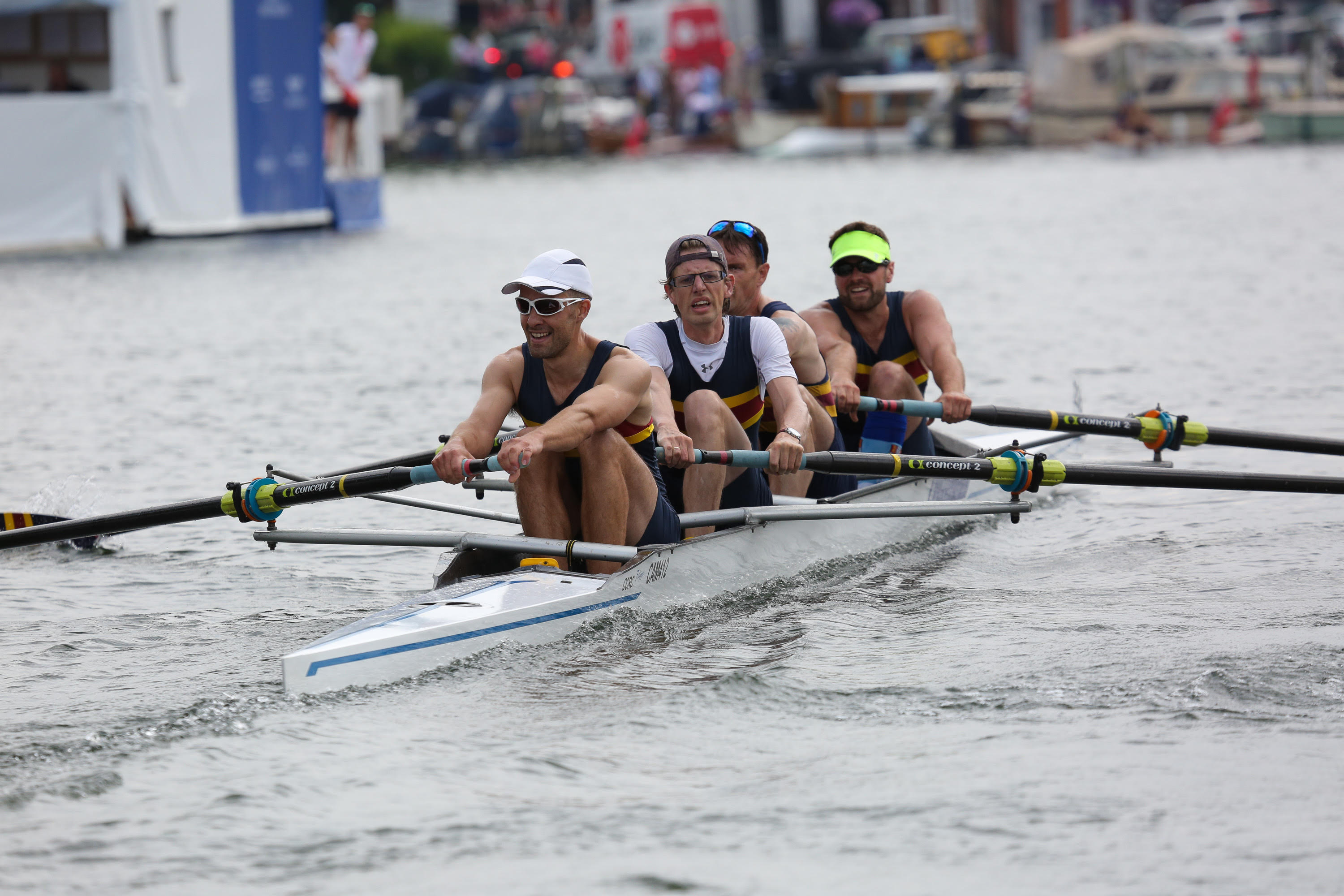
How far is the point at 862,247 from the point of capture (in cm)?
870

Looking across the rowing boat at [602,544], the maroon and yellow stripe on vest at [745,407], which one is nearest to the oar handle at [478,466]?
the rowing boat at [602,544]

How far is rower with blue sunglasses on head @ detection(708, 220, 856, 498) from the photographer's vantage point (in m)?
7.98

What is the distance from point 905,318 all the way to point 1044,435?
1.63 metres

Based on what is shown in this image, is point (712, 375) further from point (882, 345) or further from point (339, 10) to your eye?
point (339, 10)

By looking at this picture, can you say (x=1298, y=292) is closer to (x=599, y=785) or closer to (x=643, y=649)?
(x=643, y=649)

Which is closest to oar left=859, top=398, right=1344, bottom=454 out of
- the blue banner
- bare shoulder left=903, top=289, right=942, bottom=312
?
bare shoulder left=903, top=289, right=942, bottom=312

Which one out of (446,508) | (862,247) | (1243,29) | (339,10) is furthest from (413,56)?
(446,508)

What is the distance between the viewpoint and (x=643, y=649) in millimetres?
6590

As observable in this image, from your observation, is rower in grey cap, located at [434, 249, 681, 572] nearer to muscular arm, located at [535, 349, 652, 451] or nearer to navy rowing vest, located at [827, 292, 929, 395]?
muscular arm, located at [535, 349, 652, 451]

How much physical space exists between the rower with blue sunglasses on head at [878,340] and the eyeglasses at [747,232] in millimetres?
574

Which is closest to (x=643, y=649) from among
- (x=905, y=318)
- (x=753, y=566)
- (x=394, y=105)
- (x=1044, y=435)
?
(x=753, y=566)

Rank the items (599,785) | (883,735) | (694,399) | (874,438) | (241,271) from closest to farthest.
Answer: (599,785)
(883,735)
(694,399)
(874,438)
(241,271)

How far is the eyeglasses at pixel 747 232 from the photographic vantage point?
7973 mm

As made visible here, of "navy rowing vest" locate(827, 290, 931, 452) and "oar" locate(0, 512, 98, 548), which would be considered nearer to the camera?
"oar" locate(0, 512, 98, 548)
